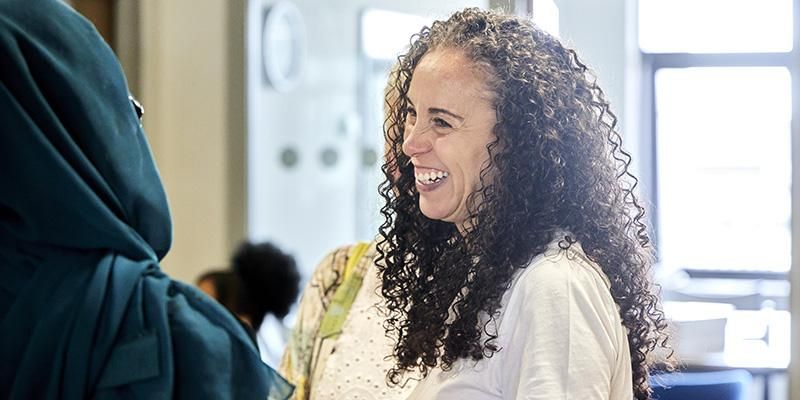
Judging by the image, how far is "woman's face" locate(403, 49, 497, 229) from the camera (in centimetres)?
152

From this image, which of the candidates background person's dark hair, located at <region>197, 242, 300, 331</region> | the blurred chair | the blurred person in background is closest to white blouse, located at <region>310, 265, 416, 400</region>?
the blurred chair

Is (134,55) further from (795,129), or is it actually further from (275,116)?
(795,129)

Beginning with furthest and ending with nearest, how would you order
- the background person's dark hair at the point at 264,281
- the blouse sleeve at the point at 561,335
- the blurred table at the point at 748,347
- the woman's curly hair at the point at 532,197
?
the background person's dark hair at the point at 264,281
the blurred table at the point at 748,347
the woman's curly hair at the point at 532,197
the blouse sleeve at the point at 561,335

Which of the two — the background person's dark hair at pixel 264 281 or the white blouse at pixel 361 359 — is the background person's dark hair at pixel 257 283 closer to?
the background person's dark hair at pixel 264 281

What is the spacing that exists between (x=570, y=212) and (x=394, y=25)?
312 centimetres

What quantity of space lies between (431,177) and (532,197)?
15 centimetres

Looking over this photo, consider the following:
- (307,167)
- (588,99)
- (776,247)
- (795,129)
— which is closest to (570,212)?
(588,99)

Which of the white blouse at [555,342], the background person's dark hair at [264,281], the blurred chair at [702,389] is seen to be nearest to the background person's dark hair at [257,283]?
the background person's dark hair at [264,281]

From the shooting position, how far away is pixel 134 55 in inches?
195

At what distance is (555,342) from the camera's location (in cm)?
137

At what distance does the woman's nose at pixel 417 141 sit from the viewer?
157 centimetres

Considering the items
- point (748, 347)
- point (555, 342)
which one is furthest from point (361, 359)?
point (748, 347)

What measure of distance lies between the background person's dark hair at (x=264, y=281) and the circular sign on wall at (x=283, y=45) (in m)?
0.98

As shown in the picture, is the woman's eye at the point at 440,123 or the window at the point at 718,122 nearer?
the woman's eye at the point at 440,123
